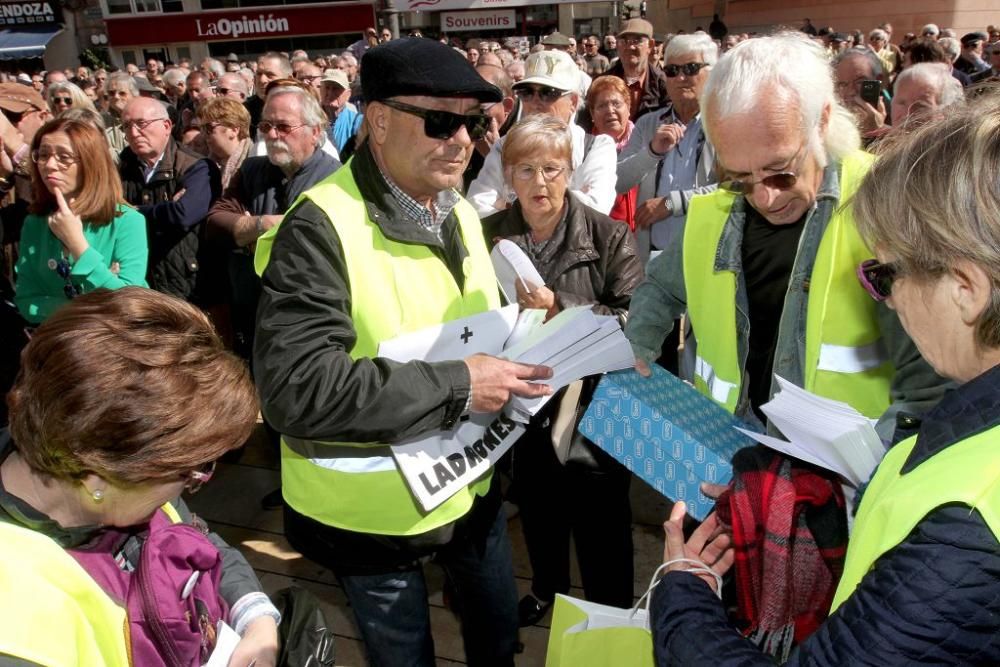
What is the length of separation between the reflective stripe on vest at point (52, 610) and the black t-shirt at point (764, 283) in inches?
57.7

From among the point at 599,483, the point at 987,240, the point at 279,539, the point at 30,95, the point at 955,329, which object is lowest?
the point at 279,539

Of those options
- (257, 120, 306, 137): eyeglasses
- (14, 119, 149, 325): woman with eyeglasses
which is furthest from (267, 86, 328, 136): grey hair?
(14, 119, 149, 325): woman with eyeglasses

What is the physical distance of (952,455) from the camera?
2.60 ft

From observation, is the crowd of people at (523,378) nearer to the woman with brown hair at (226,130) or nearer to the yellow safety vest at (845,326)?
the yellow safety vest at (845,326)

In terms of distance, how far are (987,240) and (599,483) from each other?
5.18ft

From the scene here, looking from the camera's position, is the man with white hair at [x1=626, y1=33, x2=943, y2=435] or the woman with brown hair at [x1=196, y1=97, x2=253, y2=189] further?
the woman with brown hair at [x1=196, y1=97, x2=253, y2=189]

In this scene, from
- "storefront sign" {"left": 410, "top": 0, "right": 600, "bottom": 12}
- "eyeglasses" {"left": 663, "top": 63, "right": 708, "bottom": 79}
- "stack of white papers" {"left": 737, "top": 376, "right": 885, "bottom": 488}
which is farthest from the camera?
"storefront sign" {"left": 410, "top": 0, "right": 600, "bottom": 12}

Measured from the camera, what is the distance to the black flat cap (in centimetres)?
152

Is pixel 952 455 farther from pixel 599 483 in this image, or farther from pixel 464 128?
pixel 599 483

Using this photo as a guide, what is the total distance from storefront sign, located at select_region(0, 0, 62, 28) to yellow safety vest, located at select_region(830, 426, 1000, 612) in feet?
129

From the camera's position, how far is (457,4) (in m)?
29.0

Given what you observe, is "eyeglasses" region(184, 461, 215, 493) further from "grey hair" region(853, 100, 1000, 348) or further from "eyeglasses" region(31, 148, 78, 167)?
"eyeglasses" region(31, 148, 78, 167)

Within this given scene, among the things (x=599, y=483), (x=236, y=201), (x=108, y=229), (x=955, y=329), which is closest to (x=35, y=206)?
(x=108, y=229)

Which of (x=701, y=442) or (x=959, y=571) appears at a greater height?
(x=959, y=571)
